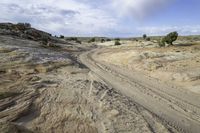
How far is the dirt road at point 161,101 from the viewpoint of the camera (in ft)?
36.2

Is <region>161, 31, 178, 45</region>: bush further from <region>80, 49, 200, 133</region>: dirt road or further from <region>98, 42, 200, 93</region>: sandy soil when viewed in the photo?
<region>80, 49, 200, 133</region>: dirt road

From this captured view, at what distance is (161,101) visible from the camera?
14.2 metres

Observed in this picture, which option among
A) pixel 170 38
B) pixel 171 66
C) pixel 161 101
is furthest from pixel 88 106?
pixel 170 38

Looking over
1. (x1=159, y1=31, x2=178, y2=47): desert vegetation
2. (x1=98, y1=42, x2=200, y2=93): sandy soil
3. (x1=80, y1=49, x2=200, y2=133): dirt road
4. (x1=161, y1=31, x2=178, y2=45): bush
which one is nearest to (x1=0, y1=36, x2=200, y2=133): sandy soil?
(x1=80, y1=49, x2=200, y2=133): dirt road

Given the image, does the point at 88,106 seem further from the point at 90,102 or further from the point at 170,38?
the point at 170,38

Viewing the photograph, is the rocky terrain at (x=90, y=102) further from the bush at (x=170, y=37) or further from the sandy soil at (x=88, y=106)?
the bush at (x=170, y=37)

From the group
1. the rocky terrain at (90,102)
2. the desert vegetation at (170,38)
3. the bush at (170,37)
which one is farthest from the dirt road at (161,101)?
the bush at (170,37)

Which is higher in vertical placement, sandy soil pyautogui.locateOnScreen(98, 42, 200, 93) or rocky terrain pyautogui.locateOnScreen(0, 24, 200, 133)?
rocky terrain pyautogui.locateOnScreen(0, 24, 200, 133)

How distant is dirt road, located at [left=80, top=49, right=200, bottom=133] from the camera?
434 inches

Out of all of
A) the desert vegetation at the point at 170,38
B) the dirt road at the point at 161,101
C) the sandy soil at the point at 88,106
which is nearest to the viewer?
Answer: the sandy soil at the point at 88,106

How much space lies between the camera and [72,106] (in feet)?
38.8

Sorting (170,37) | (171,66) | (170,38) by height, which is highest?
(170,37)

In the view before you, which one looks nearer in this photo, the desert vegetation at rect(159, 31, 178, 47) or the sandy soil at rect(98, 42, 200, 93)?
the sandy soil at rect(98, 42, 200, 93)

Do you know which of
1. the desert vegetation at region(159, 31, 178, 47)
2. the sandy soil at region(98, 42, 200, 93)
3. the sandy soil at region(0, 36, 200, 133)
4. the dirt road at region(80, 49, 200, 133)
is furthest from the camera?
the desert vegetation at region(159, 31, 178, 47)
